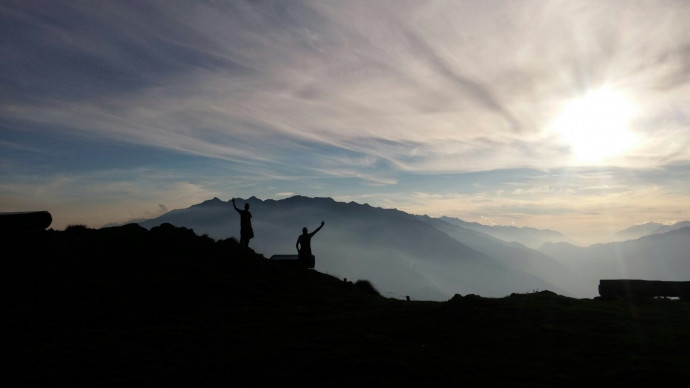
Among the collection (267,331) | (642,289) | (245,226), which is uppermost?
(245,226)

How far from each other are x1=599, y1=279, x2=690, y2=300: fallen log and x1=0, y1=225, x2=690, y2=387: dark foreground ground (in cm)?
188

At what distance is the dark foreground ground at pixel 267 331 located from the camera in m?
7.47

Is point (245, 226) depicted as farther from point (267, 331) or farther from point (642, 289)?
point (642, 289)

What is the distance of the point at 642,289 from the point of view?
1792cm

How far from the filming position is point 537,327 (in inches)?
442

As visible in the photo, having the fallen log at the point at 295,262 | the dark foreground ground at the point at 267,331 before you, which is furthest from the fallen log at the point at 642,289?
the fallen log at the point at 295,262

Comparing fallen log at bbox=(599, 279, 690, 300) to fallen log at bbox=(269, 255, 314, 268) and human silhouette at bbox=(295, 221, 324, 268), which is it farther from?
fallen log at bbox=(269, 255, 314, 268)

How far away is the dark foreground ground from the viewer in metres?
7.47

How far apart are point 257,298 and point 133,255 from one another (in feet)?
22.0

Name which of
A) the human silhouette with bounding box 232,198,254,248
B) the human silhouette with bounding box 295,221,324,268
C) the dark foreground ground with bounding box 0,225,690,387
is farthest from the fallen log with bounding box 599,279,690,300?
the human silhouette with bounding box 232,198,254,248

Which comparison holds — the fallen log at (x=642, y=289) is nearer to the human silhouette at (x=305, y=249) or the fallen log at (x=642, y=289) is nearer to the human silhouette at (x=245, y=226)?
the human silhouette at (x=305, y=249)

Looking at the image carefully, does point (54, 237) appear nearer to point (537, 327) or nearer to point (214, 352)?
point (214, 352)

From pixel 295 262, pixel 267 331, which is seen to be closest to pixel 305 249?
pixel 295 262

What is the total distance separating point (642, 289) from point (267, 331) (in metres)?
15.0
